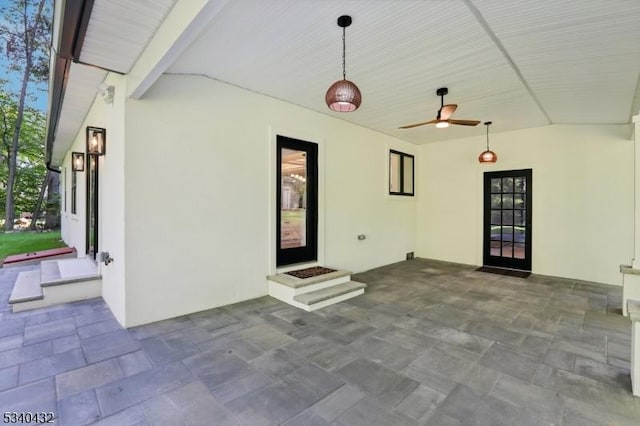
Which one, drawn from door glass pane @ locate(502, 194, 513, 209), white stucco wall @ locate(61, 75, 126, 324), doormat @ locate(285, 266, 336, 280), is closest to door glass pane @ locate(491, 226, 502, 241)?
door glass pane @ locate(502, 194, 513, 209)

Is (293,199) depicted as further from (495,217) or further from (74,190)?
(74,190)

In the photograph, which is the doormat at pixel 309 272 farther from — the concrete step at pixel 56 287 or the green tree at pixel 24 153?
the green tree at pixel 24 153

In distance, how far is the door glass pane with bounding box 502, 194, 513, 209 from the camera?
6375 mm

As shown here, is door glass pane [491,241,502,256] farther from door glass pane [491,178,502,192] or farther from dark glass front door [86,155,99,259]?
dark glass front door [86,155,99,259]

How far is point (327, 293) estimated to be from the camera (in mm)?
4137

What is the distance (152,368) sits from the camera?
7.97 feet

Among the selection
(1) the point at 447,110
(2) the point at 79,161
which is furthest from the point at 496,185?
(2) the point at 79,161

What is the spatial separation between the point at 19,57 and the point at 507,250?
16.3m

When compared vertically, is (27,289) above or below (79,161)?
below

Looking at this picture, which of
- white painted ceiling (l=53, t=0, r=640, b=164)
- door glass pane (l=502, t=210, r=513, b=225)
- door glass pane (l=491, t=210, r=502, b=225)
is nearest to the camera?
white painted ceiling (l=53, t=0, r=640, b=164)

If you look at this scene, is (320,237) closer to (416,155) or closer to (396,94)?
(396,94)

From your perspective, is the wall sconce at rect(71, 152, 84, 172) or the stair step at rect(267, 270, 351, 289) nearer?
the stair step at rect(267, 270, 351, 289)

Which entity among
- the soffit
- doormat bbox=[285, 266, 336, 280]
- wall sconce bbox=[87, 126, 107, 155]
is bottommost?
doormat bbox=[285, 266, 336, 280]

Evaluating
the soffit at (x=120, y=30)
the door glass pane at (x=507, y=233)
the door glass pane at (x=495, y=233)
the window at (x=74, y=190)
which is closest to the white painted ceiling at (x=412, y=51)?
the soffit at (x=120, y=30)
